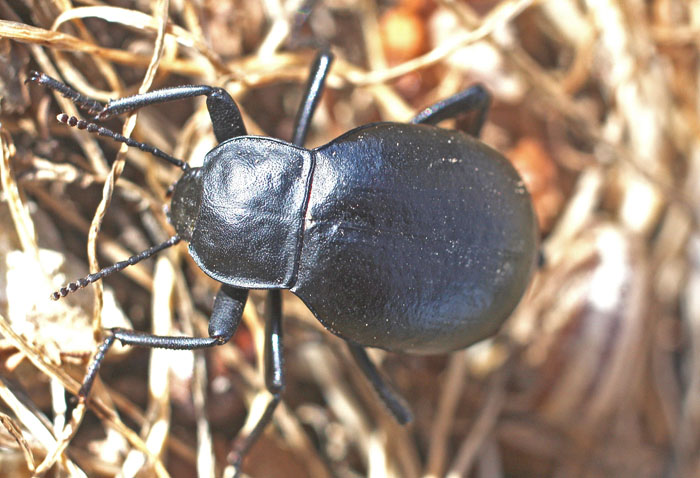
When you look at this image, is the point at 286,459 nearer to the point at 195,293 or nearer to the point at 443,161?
the point at 195,293

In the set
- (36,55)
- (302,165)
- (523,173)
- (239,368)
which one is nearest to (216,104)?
(302,165)

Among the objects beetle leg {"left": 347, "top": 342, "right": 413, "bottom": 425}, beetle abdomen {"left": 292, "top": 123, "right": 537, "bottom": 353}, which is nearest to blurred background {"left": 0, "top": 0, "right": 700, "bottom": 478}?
beetle leg {"left": 347, "top": 342, "right": 413, "bottom": 425}

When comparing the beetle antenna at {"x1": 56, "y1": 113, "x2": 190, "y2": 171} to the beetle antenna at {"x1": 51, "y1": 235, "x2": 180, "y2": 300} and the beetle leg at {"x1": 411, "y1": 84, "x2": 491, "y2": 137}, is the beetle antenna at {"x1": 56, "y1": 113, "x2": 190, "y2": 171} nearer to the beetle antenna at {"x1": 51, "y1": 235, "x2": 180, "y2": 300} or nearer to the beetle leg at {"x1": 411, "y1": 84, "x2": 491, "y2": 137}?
the beetle antenna at {"x1": 51, "y1": 235, "x2": 180, "y2": 300}

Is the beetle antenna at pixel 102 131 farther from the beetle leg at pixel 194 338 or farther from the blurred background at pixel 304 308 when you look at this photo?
the beetle leg at pixel 194 338

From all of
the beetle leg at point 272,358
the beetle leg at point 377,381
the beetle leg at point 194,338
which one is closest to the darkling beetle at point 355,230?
the beetle leg at point 194,338

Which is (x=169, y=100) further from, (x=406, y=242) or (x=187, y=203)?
(x=406, y=242)
